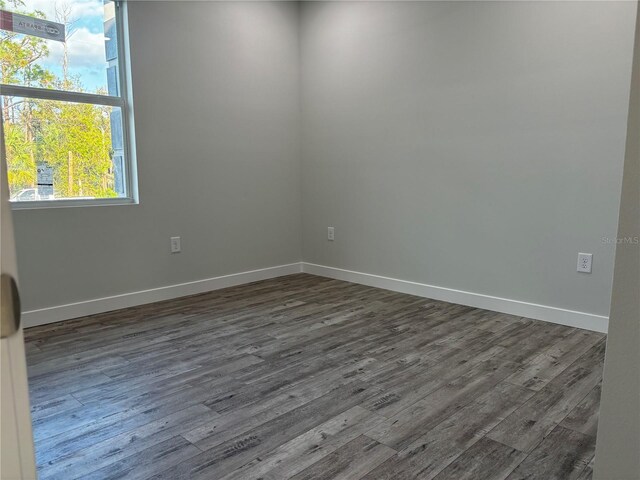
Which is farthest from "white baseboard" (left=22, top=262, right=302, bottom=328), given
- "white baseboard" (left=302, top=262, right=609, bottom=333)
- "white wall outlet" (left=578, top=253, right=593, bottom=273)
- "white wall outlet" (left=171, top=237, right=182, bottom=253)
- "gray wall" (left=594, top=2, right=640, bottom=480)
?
"gray wall" (left=594, top=2, right=640, bottom=480)

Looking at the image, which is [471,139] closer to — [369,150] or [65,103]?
[369,150]

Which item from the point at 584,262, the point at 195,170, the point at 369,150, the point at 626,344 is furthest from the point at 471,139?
the point at 626,344

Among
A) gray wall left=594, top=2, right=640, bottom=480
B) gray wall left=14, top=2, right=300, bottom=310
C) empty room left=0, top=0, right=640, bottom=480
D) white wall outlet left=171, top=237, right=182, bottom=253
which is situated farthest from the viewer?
white wall outlet left=171, top=237, right=182, bottom=253

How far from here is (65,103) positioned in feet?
10.6

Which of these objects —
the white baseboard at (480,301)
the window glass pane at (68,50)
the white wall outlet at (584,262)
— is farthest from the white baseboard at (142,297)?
the white wall outlet at (584,262)

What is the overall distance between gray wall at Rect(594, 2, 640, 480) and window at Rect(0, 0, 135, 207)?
128 inches

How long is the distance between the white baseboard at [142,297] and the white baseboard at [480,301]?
0.63 m

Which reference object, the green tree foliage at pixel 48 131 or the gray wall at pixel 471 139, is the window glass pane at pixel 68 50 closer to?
the green tree foliage at pixel 48 131

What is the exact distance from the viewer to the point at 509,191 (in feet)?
10.8

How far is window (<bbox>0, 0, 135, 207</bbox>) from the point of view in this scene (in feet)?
9.88

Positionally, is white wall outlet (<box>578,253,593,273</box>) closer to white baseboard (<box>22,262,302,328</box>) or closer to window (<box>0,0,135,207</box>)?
white baseboard (<box>22,262,302,328</box>)

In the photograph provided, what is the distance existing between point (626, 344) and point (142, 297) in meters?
3.43

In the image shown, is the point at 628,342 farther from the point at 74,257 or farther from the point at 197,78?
the point at 197,78

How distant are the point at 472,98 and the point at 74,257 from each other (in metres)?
3.13
